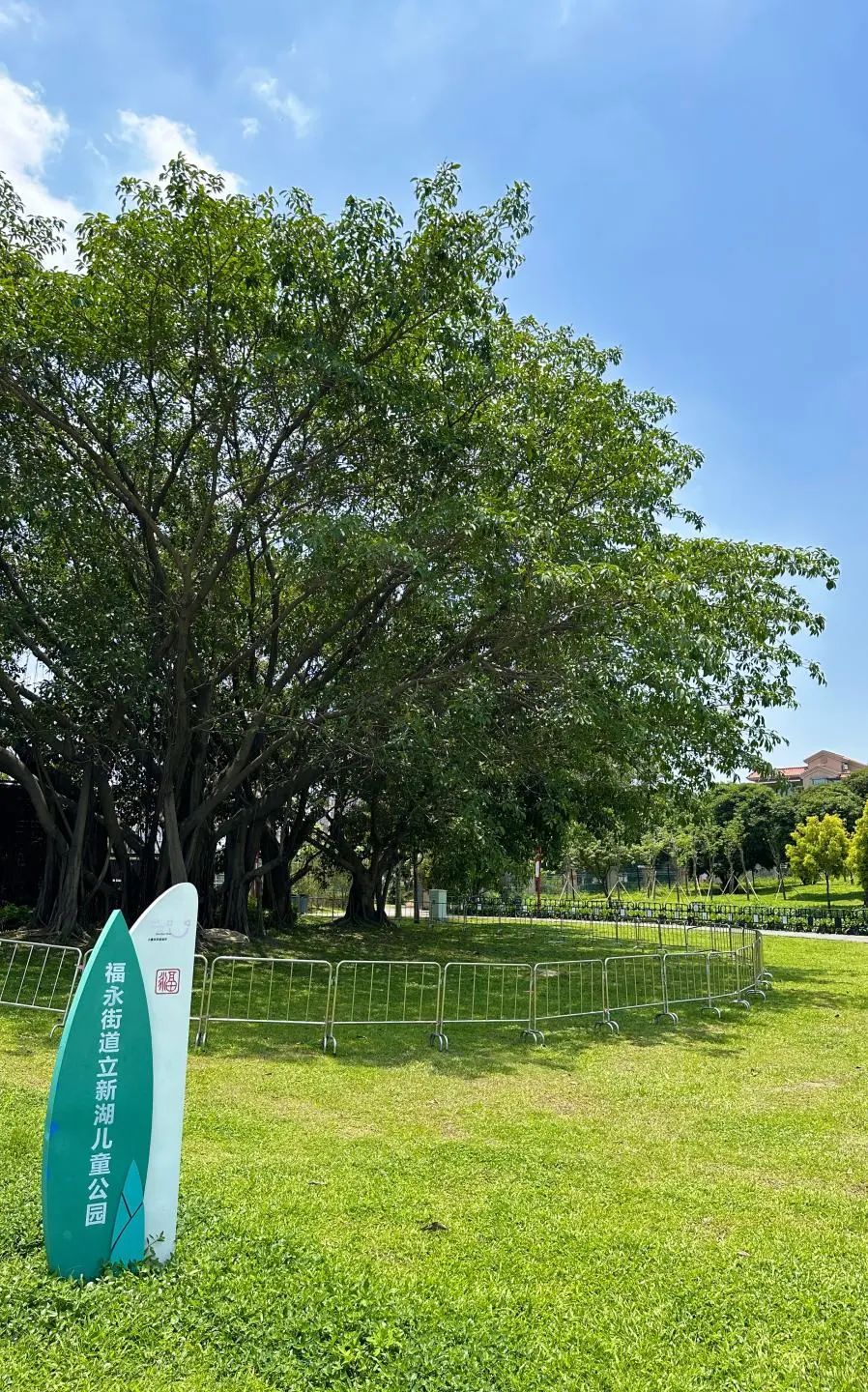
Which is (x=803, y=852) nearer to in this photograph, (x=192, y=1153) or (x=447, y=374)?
(x=447, y=374)

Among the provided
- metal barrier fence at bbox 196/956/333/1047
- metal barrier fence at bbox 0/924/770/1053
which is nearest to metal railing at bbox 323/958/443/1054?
metal barrier fence at bbox 0/924/770/1053

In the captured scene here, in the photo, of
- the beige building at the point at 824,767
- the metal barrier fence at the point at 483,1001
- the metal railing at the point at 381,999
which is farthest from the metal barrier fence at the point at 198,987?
the beige building at the point at 824,767

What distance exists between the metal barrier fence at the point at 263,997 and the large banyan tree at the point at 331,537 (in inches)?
94.5

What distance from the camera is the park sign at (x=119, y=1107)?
139 inches

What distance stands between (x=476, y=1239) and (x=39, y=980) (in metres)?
8.90

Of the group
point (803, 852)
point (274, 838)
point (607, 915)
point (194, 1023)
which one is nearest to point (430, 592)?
point (194, 1023)

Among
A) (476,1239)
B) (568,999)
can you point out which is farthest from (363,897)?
(476,1239)

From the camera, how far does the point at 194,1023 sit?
30.8ft

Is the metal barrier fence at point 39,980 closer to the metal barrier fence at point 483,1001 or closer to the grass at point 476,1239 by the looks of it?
the grass at point 476,1239

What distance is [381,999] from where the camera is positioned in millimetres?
12828

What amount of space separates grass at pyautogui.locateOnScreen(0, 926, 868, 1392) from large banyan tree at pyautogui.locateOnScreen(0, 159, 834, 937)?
17.5 feet

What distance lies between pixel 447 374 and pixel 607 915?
86.1 feet

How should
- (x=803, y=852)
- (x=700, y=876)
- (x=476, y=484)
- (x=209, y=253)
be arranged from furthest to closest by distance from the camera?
(x=700, y=876) < (x=803, y=852) < (x=476, y=484) < (x=209, y=253)

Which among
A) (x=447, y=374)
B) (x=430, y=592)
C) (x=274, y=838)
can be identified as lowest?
(x=274, y=838)
